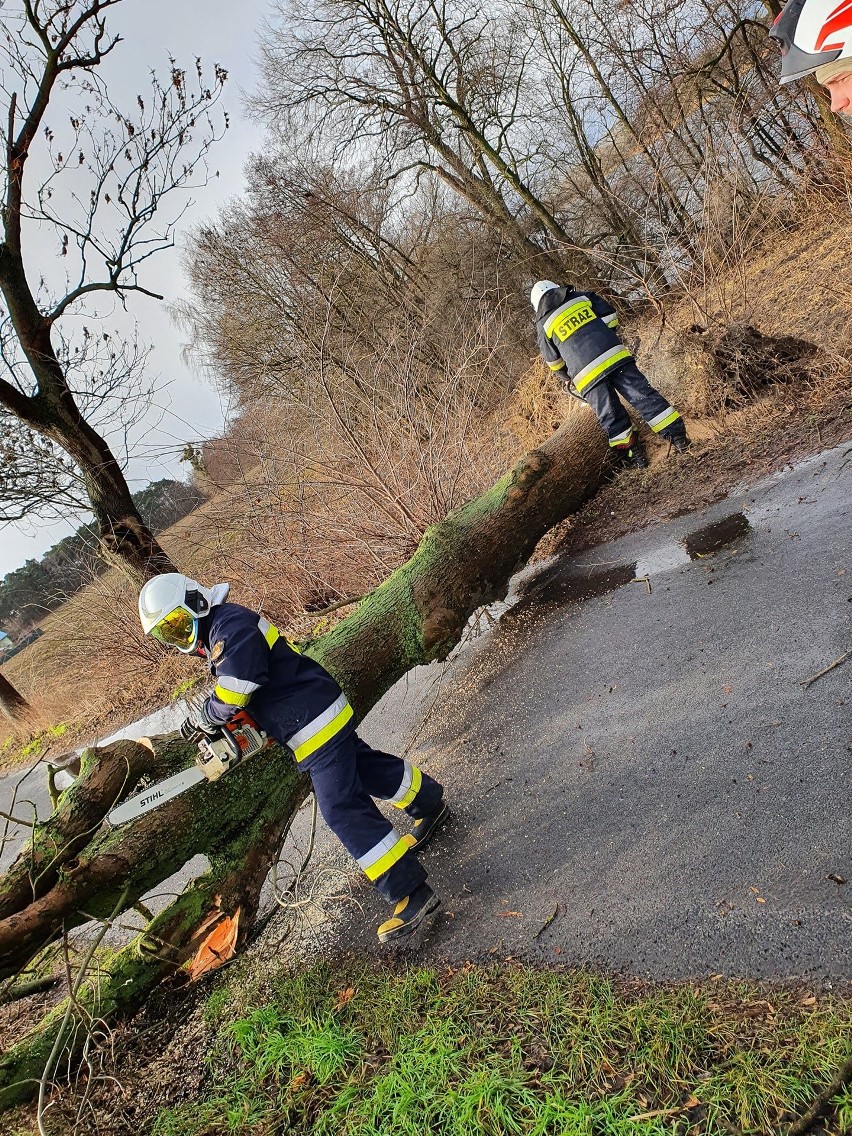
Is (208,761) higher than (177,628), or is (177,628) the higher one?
(177,628)

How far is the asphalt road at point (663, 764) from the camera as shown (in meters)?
2.13

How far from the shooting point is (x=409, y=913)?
2859mm

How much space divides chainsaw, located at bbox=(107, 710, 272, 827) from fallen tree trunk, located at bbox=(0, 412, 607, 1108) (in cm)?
6

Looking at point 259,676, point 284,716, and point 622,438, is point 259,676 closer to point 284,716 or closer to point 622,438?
point 284,716

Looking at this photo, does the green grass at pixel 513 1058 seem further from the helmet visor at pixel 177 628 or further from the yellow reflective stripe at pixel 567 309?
the yellow reflective stripe at pixel 567 309

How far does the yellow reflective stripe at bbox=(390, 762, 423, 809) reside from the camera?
331 centimetres

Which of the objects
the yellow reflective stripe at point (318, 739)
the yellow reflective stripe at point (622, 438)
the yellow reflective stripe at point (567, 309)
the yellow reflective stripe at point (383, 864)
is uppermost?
the yellow reflective stripe at point (567, 309)

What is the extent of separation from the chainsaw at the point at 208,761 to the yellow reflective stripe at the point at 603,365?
390 centimetres

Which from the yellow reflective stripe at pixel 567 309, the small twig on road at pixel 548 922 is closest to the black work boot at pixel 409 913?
the small twig on road at pixel 548 922

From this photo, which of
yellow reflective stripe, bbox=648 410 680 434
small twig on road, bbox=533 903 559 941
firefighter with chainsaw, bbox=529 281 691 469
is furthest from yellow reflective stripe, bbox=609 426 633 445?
small twig on road, bbox=533 903 559 941

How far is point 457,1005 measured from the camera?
2.34 metres

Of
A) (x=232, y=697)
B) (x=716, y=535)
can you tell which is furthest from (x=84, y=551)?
(x=716, y=535)

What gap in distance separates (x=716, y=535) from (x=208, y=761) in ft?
11.1

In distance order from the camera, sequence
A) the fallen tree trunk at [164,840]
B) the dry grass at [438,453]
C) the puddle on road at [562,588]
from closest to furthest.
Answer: the fallen tree trunk at [164,840] < the puddle on road at [562,588] < the dry grass at [438,453]
